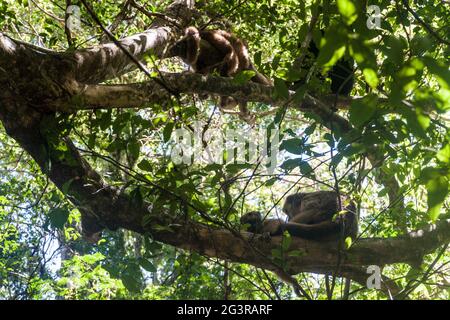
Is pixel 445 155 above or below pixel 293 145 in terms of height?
below

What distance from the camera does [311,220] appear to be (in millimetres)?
6262

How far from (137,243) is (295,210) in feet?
16.9

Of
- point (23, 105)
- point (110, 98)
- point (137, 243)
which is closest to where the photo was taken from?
point (23, 105)

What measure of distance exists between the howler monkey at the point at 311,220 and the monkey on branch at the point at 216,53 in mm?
1332

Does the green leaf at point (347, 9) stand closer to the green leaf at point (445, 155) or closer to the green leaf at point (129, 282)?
the green leaf at point (445, 155)

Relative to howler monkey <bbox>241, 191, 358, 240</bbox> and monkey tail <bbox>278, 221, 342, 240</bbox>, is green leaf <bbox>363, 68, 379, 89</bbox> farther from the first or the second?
monkey tail <bbox>278, 221, 342, 240</bbox>

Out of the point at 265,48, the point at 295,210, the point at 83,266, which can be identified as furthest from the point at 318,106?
the point at 83,266

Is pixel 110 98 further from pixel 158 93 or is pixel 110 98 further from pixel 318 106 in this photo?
pixel 318 106

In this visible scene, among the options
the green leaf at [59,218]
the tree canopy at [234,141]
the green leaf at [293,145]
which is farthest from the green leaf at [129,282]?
the green leaf at [293,145]

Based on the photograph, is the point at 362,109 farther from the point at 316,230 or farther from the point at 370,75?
the point at 316,230

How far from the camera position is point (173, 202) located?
11.7ft

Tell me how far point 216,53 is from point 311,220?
290cm

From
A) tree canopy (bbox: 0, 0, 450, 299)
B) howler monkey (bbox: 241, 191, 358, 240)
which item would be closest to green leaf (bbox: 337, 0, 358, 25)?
tree canopy (bbox: 0, 0, 450, 299)

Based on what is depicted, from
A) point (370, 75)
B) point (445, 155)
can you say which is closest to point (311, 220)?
point (445, 155)
